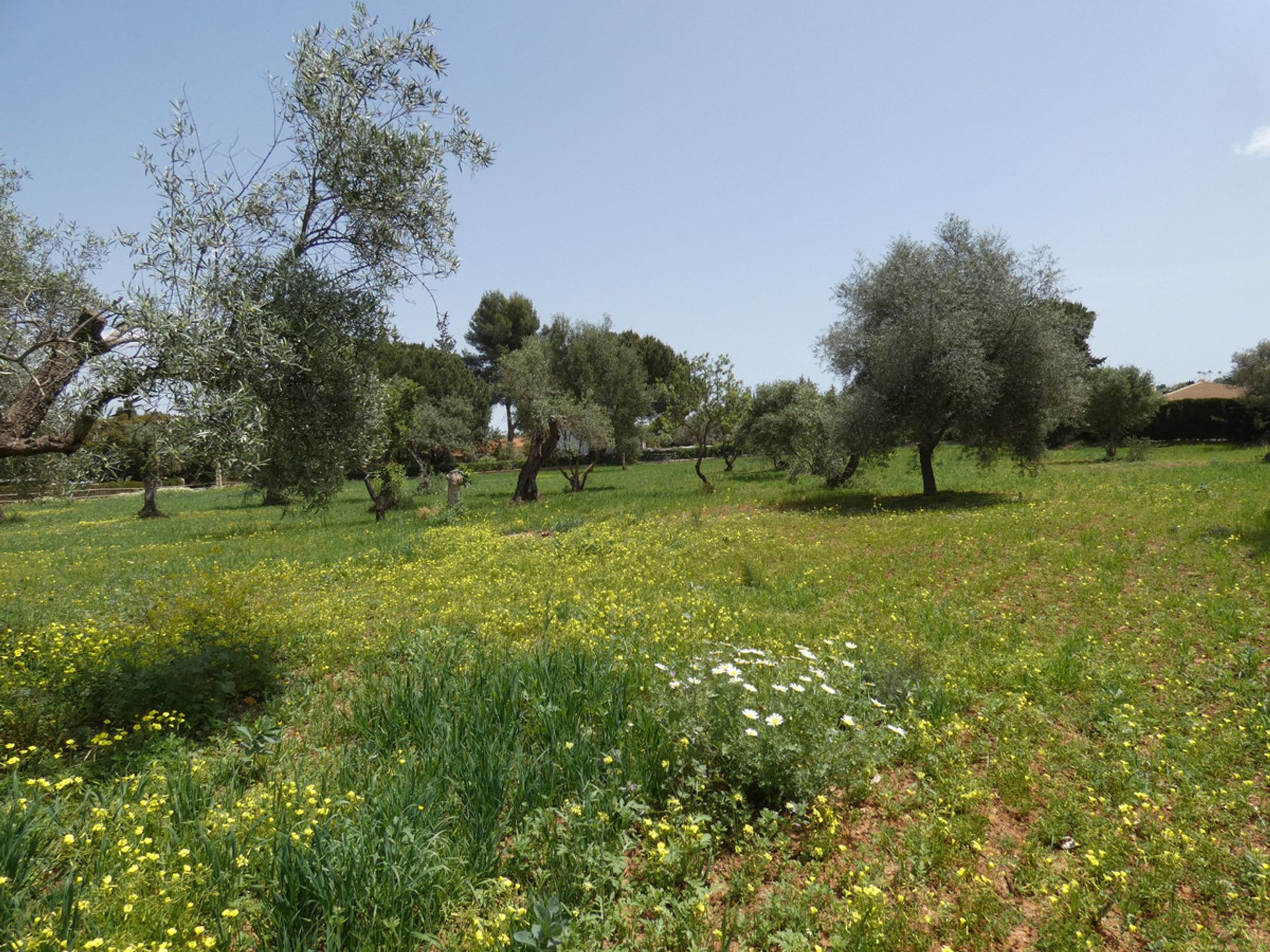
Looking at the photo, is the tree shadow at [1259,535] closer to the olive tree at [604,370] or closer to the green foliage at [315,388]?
the green foliage at [315,388]

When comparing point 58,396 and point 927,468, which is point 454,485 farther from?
point 58,396

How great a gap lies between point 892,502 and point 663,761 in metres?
17.1

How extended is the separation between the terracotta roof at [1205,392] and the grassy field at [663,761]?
1822 inches

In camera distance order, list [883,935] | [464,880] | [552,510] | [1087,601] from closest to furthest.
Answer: [883,935] → [464,880] → [1087,601] → [552,510]

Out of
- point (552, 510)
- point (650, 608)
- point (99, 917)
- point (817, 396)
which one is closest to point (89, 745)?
point (99, 917)

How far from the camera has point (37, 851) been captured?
382cm

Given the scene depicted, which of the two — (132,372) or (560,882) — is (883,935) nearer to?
(560,882)

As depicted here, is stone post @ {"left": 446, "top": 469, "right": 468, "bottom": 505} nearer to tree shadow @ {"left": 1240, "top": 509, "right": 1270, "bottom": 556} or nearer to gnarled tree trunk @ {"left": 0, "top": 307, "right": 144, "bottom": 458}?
gnarled tree trunk @ {"left": 0, "top": 307, "right": 144, "bottom": 458}

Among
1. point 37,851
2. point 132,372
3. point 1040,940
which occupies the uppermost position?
point 132,372

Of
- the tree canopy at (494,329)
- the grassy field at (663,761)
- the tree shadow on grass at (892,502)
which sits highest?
the tree canopy at (494,329)

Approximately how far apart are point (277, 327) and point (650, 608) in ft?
21.0

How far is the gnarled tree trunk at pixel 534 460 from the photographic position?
26719mm

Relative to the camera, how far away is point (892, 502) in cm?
1981

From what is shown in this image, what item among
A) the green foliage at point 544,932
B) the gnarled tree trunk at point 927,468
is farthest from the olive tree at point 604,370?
the green foliage at point 544,932
